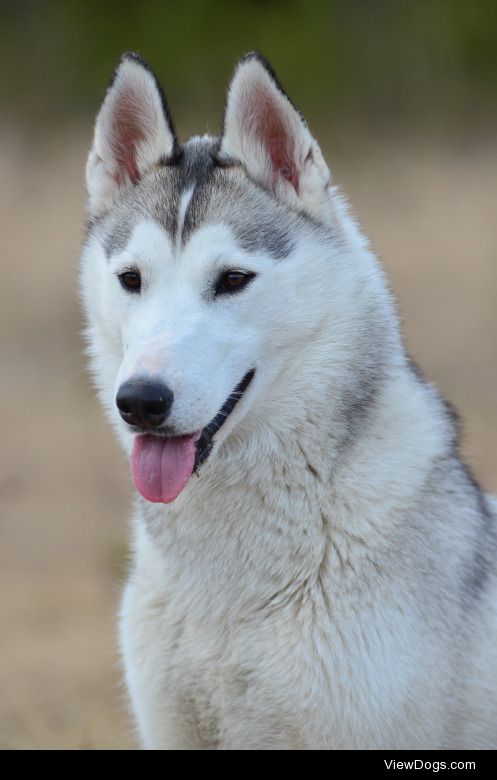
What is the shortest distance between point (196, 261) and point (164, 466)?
1.73 feet

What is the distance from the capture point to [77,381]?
31.6 ft

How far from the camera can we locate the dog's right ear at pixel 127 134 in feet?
10.8

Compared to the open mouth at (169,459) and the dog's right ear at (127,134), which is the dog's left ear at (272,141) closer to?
the dog's right ear at (127,134)

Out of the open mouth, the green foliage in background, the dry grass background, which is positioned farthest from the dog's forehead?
the green foliage in background

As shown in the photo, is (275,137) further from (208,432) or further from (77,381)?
(77,381)

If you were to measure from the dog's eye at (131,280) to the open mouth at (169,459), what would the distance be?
0.39 metres

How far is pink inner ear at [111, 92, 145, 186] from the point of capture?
340 cm

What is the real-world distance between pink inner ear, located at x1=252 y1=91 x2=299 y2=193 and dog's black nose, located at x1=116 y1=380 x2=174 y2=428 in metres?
0.81

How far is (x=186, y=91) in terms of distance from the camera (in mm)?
13219

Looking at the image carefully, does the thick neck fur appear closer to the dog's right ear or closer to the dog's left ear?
the dog's left ear

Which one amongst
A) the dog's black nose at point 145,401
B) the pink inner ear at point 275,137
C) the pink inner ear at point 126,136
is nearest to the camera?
the dog's black nose at point 145,401

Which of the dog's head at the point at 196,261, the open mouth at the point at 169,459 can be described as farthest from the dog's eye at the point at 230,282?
the open mouth at the point at 169,459

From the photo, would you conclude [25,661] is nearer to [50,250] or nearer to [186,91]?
[50,250]

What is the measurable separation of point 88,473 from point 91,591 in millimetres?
1726
